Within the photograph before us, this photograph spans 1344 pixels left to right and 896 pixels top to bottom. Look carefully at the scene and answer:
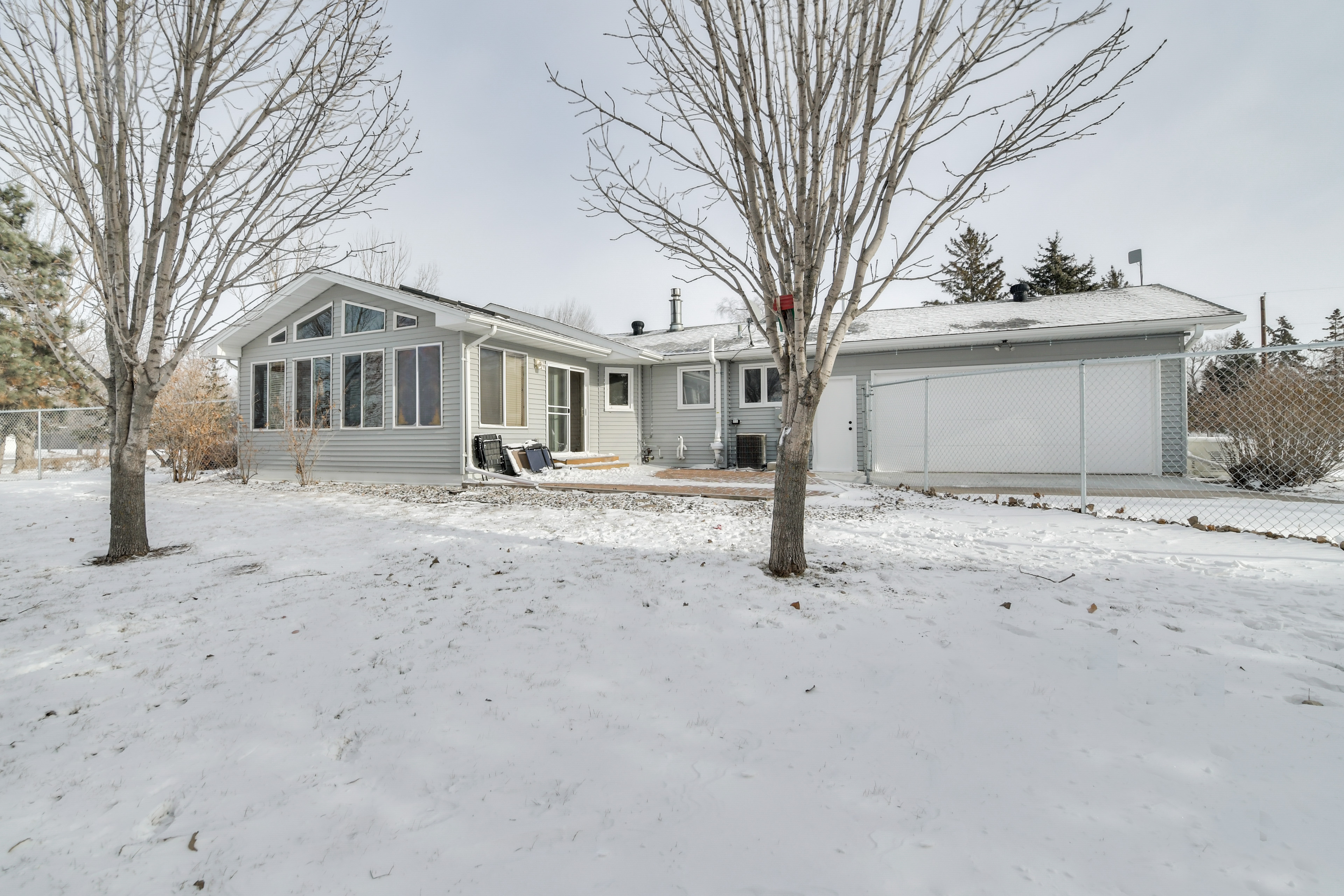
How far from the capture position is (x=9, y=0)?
384 centimetres

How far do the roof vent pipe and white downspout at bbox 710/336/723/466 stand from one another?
14.1ft

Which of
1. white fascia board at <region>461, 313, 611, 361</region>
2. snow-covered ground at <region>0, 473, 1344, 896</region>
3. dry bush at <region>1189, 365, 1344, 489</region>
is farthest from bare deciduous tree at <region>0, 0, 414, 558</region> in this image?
dry bush at <region>1189, 365, 1344, 489</region>

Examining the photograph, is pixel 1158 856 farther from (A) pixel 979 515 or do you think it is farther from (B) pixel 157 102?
(B) pixel 157 102

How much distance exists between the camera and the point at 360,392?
10.2m

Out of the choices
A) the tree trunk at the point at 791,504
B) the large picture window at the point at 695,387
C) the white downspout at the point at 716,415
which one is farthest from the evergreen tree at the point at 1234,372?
the large picture window at the point at 695,387

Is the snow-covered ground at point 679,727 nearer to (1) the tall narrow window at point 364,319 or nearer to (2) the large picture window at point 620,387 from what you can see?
(1) the tall narrow window at point 364,319

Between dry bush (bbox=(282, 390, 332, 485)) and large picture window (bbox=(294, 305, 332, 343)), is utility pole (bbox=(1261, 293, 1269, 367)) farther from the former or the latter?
dry bush (bbox=(282, 390, 332, 485))

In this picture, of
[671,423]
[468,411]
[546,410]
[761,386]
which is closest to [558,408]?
[546,410]

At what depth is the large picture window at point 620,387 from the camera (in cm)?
1291

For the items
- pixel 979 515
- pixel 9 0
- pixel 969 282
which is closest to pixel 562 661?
pixel 979 515

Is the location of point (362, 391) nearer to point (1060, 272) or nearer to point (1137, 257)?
point (1137, 257)

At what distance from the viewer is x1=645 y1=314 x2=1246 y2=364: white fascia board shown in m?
9.08

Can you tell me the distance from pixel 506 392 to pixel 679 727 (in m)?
8.79

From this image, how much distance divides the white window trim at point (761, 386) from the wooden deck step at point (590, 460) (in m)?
3.03
